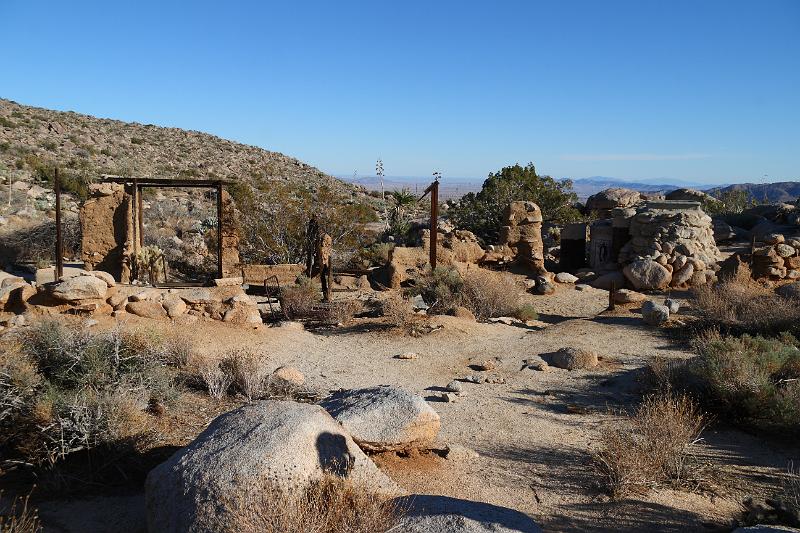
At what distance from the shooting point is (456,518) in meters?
3.70

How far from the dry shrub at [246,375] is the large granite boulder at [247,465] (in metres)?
2.73

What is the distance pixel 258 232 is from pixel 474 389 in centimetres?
1151

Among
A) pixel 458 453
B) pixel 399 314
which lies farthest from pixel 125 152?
pixel 458 453

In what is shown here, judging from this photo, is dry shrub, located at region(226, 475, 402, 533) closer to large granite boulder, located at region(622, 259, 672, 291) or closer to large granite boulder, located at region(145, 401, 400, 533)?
large granite boulder, located at region(145, 401, 400, 533)

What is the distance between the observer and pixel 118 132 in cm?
4259

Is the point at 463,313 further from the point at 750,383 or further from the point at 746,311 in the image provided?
the point at 750,383

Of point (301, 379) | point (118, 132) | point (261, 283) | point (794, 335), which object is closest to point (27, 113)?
point (118, 132)

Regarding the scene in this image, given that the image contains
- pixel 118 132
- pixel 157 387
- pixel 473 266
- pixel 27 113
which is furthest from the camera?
pixel 118 132

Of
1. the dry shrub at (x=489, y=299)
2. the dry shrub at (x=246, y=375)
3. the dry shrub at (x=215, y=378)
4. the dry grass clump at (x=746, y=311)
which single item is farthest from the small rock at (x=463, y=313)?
the dry shrub at (x=215, y=378)

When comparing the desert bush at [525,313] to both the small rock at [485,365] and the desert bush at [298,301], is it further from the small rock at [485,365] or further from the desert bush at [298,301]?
the desert bush at [298,301]

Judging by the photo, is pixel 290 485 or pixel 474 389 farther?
pixel 474 389

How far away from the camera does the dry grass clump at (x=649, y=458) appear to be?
503 cm

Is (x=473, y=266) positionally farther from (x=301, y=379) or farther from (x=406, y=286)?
(x=301, y=379)

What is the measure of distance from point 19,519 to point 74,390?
5.64 ft
